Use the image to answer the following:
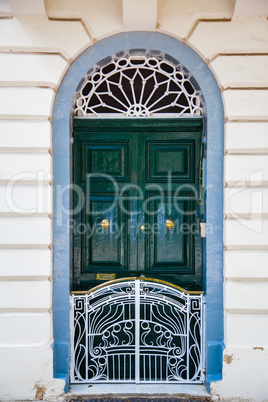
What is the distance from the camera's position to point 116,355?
4.55 m

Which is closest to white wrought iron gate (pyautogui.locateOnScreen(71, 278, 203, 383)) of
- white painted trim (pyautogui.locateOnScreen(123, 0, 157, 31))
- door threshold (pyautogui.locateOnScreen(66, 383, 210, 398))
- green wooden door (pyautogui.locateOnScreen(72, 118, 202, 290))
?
door threshold (pyautogui.locateOnScreen(66, 383, 210, 398))

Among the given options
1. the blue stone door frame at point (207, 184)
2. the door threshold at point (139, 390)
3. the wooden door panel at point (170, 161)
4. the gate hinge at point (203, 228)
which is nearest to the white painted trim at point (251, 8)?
the blue stone door frame at point (207, 184)

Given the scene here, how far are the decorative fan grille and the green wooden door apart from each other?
253mm

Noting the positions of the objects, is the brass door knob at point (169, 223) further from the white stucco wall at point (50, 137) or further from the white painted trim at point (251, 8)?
the white painted trim at point (251, 8)

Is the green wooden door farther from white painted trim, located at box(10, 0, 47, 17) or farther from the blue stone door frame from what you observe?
white painted trim, located at box(10, 0, 47, 17)

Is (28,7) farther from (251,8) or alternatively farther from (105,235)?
(105,235)

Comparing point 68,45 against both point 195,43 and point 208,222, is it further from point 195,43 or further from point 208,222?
point 208,222

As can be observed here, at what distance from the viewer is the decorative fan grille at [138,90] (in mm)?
4474

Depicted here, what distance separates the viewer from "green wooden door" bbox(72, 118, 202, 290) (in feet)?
15.2

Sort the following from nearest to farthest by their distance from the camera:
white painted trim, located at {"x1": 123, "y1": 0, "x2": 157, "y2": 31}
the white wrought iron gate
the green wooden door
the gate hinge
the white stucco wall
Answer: white painted trim, located at {"x1": 123, "y1": 0, "x2": 157, "y2": 31} → the white stucco wall → the white wrought iron gate → the gate hinge → the green wooden door

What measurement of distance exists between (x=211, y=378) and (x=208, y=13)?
13.6 feet

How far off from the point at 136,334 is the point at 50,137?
2504mm

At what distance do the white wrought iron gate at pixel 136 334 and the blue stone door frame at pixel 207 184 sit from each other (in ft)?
0.47

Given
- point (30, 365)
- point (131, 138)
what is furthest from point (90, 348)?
point (131, 138)
